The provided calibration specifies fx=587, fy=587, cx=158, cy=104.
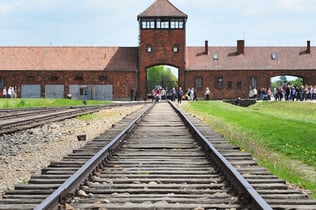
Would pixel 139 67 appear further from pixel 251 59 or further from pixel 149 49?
pixel 251 59

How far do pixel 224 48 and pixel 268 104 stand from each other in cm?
2515

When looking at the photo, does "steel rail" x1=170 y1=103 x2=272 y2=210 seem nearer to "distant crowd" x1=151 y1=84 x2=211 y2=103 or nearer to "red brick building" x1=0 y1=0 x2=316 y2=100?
"distant crowd" x1=151 y1=84 x2=211 y2=103

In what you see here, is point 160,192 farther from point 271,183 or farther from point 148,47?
point 148,47

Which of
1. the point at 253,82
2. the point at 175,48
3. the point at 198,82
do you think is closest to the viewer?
the point at 175,48

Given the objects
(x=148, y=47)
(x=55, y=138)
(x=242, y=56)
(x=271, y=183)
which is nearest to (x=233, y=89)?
(x=242, y=56)

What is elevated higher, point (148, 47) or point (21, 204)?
point (148, 47)

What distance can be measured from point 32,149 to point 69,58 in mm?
58380

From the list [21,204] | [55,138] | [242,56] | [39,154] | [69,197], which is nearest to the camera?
[21,204]

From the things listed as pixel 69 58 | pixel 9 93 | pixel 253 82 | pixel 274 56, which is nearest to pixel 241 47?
pixel 274 56

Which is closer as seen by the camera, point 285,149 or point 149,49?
point 285,149

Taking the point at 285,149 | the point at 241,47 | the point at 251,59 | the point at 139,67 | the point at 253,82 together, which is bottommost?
the point at 285,149

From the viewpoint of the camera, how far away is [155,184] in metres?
6.82

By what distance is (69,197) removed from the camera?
5930 millimetres

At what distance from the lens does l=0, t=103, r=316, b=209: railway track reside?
18.4 feet
